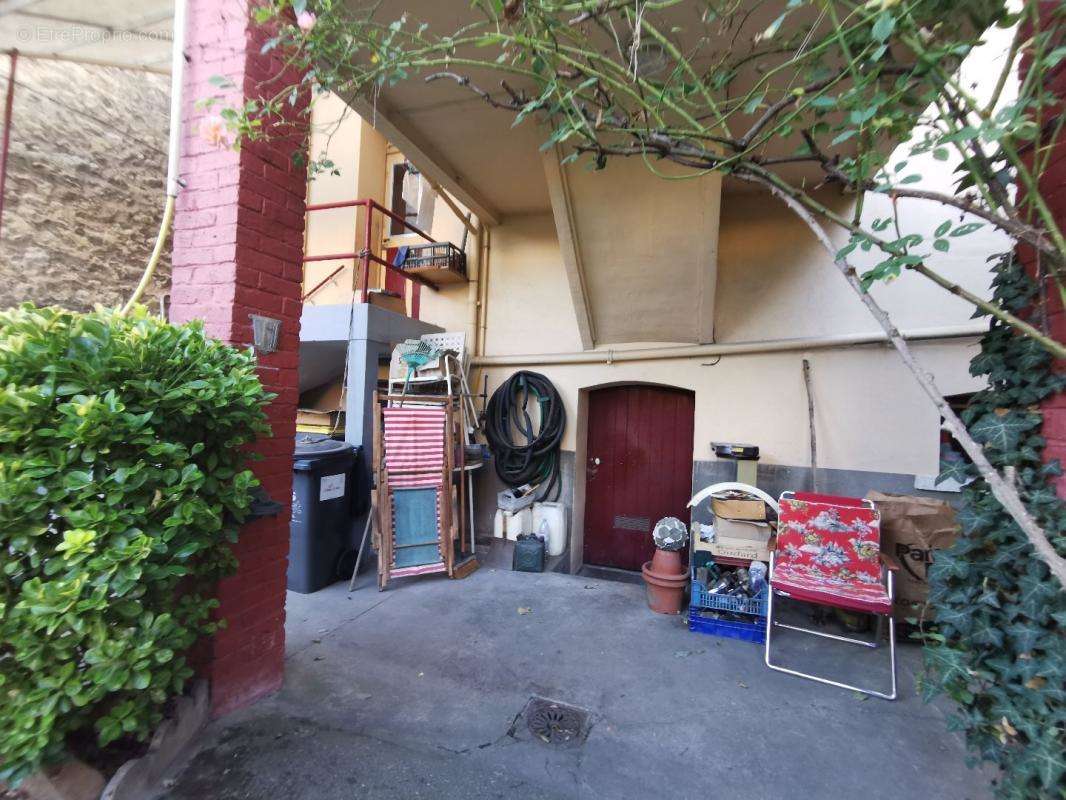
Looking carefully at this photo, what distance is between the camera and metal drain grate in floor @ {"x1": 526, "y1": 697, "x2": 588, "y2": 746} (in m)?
2.23

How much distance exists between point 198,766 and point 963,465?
3.42m

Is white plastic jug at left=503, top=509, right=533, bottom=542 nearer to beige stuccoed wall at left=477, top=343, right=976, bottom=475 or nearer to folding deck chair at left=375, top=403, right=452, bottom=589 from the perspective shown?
folding deck chair at left=375, top=403, right=452, bottom=589

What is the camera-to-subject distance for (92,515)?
1354 mm

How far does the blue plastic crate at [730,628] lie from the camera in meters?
3.30

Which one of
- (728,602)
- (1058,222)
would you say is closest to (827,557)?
(728,602)

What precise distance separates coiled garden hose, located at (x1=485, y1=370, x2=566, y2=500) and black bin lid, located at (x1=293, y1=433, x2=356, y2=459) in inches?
63.9

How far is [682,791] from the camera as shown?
6.38 feet

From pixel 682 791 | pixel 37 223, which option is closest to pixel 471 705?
pixel 682 791

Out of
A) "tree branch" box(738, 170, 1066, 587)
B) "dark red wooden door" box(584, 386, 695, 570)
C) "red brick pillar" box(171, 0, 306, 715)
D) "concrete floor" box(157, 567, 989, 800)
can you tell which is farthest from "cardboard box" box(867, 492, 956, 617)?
"red brick pillar" box(171, 0, 306, 715)

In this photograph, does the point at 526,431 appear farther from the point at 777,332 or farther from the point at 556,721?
the point at 556,721

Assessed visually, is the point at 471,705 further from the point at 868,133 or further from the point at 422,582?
the point at 868,133

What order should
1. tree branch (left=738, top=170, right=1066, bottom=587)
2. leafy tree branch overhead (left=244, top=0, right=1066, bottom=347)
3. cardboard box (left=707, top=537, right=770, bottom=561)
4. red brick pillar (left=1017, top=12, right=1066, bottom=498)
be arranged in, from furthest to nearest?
cardboard box (left=707, top=537, right=770, bottom=561) → red brick pillar (left=1017, top=12, right=1066, bottom=498) → leafy tree branch overhead (left=244, top=0, right=1066, bottom=347) → tree branch (left=738, top=170, right=1066, bottom=587)

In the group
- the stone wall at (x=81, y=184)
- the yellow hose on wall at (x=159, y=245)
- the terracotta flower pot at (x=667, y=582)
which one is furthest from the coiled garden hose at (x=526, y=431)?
the yellow hose on wall at (x=159, y=245)

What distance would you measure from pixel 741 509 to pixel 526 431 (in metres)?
2.44
